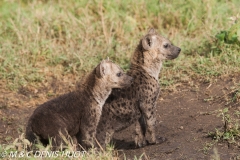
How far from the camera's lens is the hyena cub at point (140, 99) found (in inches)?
281

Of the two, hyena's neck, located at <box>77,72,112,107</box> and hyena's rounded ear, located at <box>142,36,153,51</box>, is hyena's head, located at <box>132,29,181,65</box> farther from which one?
hyena's neck, located at <box>77,72,112,107</box>

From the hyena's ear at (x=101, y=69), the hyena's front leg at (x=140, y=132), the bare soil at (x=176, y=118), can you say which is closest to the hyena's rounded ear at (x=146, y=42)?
the hyena's ear at (x=101, y=69)

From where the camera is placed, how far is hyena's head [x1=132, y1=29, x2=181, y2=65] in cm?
739

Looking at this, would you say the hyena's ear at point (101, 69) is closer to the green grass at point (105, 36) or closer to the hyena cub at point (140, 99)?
the hyena cub at point (140, 99)

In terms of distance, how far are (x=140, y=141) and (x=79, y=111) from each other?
1.16m

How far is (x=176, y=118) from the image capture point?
25.8 ft

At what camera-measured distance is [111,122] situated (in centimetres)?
713

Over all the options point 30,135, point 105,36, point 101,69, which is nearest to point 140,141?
point 101,69

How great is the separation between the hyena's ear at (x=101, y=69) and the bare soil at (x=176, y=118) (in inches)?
39.7

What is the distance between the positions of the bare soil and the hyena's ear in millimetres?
1007

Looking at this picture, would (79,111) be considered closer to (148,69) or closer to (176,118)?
(148,69)

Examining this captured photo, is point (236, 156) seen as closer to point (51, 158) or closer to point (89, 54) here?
point (51, 158)

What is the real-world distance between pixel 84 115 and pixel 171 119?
1667mm

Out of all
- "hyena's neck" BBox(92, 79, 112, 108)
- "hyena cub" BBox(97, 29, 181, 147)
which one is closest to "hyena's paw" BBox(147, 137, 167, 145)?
"hyena cub" BBox(97, 29, 181, 147)
